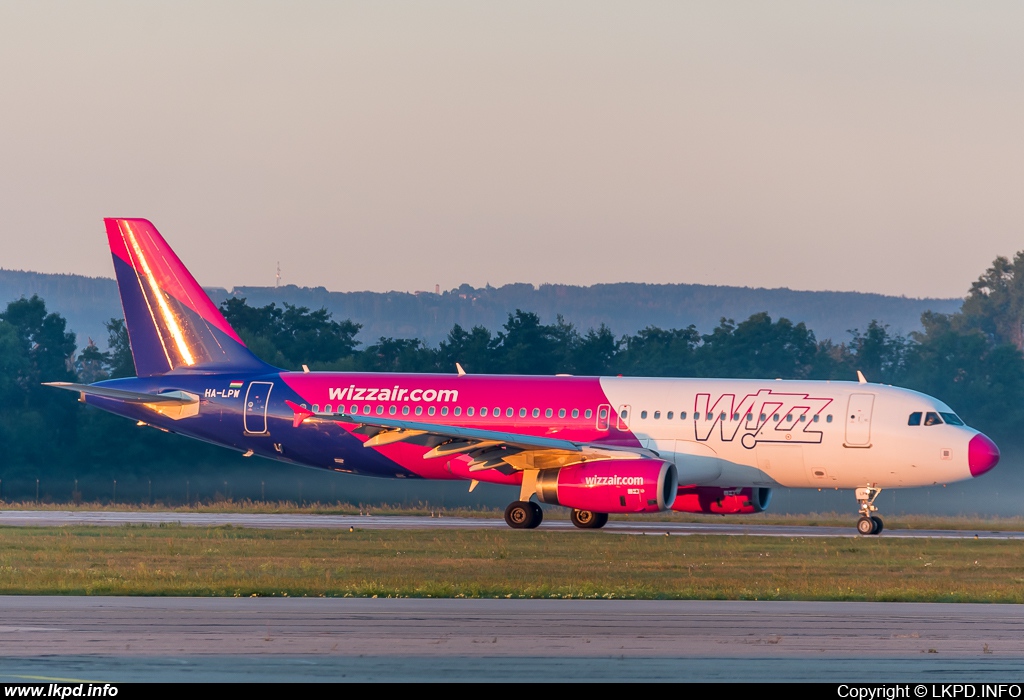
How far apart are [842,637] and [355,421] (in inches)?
763

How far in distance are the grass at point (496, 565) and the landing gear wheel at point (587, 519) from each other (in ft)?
6.26

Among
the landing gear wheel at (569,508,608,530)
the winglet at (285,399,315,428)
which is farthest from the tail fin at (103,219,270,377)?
the landing gear wheel at (569,508,608,530)

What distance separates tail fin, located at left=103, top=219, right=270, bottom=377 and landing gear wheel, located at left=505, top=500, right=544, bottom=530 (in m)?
9.05

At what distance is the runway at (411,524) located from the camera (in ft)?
109

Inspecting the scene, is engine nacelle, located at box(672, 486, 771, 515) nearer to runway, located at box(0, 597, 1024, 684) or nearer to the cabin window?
the cabin window

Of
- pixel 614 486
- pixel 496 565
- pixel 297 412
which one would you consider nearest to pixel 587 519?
pixel 614 486

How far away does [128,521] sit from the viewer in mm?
35500

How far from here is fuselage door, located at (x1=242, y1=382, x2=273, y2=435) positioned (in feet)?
120

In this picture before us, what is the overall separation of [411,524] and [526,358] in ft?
122

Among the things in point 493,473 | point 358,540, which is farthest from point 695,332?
point 358,540

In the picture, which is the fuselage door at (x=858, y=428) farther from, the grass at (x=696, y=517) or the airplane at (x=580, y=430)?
the grass at (x=696, y=517)

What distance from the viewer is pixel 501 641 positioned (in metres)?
13.6

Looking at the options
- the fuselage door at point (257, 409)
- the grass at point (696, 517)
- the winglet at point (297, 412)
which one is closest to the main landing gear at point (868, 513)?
the grass at point (696, 517)

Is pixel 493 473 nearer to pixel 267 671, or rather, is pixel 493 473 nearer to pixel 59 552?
pixel 59 552
